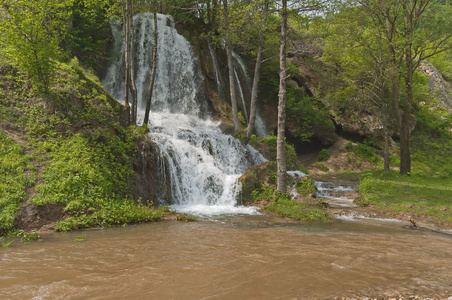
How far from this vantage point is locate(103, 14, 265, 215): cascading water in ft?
41.7

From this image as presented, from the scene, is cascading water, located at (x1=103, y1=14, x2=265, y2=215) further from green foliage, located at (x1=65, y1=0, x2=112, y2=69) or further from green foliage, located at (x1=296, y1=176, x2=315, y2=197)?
green foliage, located at (x1=296, y1=176, x2=315, y2=197)

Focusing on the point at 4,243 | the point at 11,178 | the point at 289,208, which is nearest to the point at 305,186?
the point at 289,208

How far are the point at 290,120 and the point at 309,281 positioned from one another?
22.5 meters

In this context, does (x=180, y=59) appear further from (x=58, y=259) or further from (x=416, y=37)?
(x=58, y=259)

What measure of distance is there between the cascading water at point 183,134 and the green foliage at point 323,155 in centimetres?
966

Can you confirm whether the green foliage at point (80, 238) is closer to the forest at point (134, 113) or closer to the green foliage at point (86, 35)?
the forest at point (134, 113)

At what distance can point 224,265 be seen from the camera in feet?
15.0

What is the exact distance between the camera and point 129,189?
9.94 m

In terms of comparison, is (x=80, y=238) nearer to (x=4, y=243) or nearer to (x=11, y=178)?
(x=4, y=243)

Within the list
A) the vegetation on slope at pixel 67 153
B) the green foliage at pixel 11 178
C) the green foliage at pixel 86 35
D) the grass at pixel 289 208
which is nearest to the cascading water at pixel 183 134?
the grass at pixel 289 208

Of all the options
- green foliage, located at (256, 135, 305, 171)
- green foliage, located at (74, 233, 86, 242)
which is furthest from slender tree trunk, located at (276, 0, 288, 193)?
green foliage, located at (74, 233, 86, 242)

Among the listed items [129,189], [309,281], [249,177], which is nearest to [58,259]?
[309,281]

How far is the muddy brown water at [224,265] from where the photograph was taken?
3600 mm

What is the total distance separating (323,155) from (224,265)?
22.4 meters
